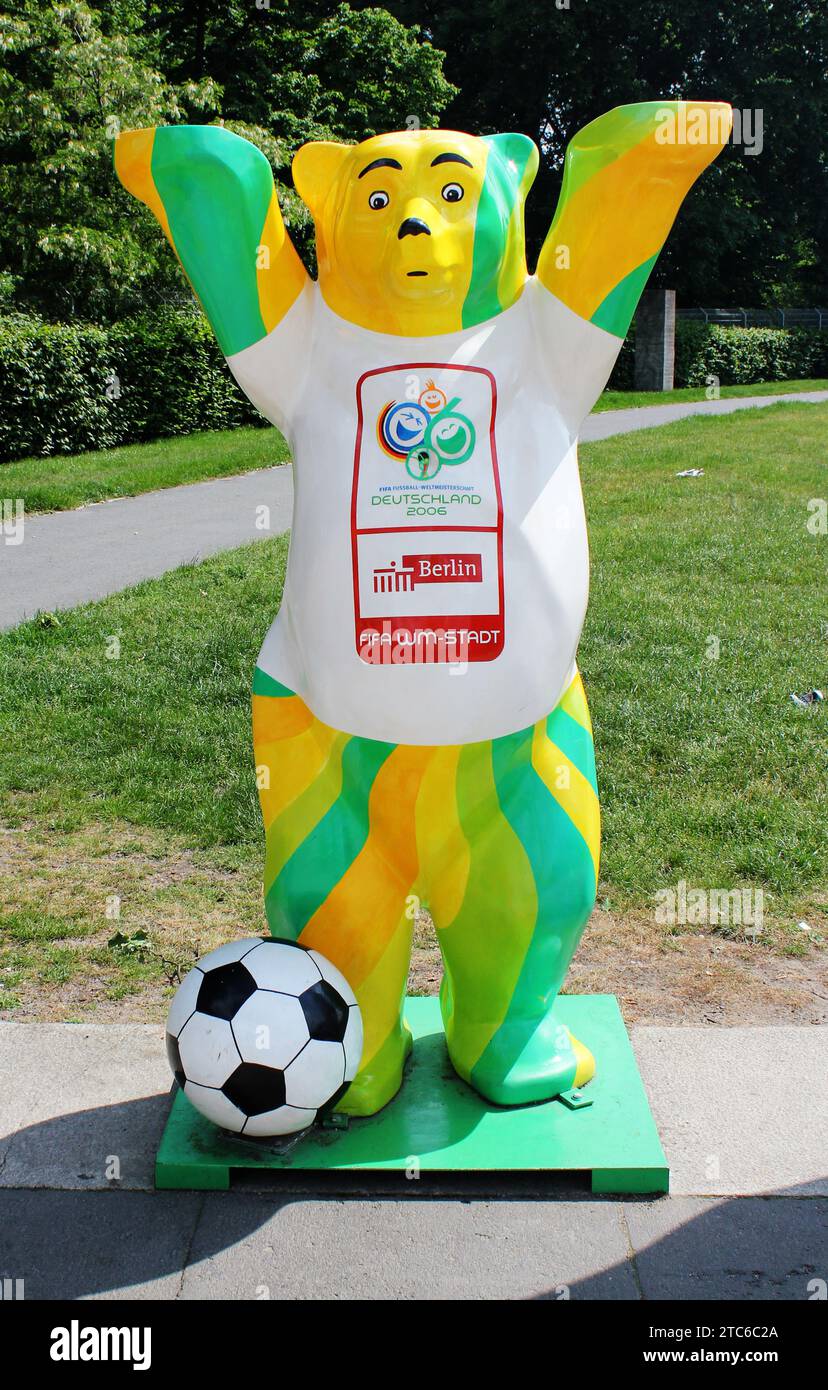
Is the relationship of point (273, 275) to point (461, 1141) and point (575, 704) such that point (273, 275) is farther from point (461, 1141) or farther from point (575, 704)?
point (461, 1141)

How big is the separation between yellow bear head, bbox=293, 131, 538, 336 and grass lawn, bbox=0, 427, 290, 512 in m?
8.85

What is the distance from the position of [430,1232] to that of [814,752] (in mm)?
3557

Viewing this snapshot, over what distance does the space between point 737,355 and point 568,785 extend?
85.5ft

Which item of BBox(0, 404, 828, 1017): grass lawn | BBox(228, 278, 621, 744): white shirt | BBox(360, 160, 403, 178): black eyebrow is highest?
BBox(360, 160, 403, 178): black eyebrow

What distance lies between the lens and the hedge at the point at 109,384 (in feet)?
44.3

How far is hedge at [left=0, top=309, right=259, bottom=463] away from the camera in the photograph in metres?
13.5

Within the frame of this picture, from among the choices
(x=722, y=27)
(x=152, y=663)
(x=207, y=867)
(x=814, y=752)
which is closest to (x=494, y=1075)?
(x=207, y=867)

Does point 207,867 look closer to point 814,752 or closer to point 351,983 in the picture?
point 351,983

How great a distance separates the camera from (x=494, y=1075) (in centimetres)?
319

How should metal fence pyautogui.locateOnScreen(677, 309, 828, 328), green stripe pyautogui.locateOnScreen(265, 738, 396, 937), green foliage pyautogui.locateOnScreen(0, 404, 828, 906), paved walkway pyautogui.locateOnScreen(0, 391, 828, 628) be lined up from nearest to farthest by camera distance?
green stripe pyautogui.locateOnScreen(265, 738, 396, 937)
green foliage pyautogui.locateOnScreen(0, 404, 828, 906)
paved walkway pyautogui.locateOnScreen(0, 391, 828, 628)
metal fence pyautogui.locateOnScreen(677, 309, 828, 328)

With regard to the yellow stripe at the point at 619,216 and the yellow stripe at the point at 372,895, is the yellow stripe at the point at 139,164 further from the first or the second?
the yellow stripe at the point at 372,895

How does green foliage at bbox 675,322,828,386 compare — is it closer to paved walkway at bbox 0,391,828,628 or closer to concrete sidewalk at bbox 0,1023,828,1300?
paved walkway at bbox 0,391,828,628

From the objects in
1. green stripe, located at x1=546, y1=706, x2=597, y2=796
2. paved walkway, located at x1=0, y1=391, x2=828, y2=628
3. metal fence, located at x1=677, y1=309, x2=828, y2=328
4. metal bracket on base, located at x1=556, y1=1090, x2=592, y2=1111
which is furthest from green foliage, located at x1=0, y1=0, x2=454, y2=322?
metal bracket on base, located at x1=556, y1=1090, x2=592, y2=1111

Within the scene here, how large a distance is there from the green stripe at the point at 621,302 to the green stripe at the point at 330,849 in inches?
44.3
